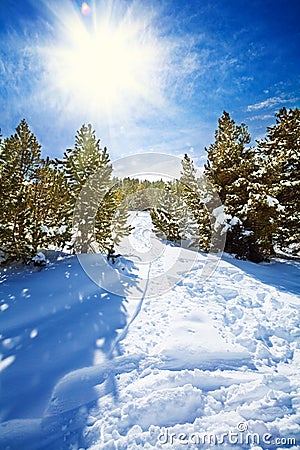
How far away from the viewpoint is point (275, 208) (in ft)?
37.7

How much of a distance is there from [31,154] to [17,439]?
12.6m

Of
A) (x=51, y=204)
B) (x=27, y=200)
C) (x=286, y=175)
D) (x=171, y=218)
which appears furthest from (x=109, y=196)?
(x=286, y=175)

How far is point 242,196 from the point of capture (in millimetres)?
13078

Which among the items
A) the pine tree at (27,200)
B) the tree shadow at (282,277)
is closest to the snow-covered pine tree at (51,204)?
the pine tree at (27,200)

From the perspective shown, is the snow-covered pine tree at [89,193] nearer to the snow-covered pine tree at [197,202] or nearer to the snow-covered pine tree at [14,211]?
the snow-covered pine tree at [14,211]

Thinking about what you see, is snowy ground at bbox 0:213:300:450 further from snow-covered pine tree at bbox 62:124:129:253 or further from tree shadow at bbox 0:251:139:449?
snow-covered pine tree at bbox 62:124:129:253

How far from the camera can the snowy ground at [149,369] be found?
9.73 feet

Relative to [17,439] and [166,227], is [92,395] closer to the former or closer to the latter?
[17,439]

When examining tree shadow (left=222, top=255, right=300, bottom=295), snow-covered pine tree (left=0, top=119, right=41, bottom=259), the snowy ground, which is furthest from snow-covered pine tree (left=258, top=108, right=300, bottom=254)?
snow-covered pine tree (left=0, top=119, right=41, bottom=259)

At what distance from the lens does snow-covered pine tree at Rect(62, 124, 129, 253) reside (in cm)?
1192

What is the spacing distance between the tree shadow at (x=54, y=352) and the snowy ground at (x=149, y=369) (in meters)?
0.02

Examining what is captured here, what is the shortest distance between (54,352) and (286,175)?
16444 millimetres

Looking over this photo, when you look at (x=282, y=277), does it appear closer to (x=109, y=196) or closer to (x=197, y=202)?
(x=197, y=202)

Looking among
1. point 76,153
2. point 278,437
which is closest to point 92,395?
point 278,437
